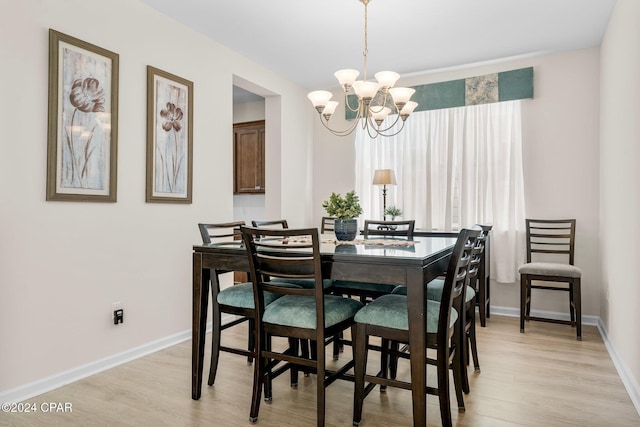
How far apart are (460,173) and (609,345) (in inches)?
79.3

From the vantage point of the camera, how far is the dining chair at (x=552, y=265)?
3477mm

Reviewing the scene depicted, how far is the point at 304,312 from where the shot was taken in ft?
6.51

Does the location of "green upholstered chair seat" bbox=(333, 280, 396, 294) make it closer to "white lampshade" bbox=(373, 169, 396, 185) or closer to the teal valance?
"white lampshade" bbox=(373, 169, 396, 185)

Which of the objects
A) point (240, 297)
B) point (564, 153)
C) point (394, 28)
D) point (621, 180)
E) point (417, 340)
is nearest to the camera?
point (417, 340)

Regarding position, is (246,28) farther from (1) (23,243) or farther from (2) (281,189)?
(1) (23,243)

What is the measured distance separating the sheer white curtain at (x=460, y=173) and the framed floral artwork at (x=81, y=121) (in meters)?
2.84

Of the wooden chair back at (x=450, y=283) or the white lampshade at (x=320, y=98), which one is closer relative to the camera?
the wooden chair back at (x=450, y=283)

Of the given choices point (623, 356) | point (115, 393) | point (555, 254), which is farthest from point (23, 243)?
point (555, 254)

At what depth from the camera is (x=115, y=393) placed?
240 centimetres

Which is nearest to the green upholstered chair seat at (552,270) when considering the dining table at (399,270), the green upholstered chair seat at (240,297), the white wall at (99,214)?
the dining table at (399,270)

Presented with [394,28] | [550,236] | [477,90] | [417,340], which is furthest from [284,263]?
[477,90]

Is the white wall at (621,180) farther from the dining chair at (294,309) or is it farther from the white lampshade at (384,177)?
the white lampshade at (384,177)

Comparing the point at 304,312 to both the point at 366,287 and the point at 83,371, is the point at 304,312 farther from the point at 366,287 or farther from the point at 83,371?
the point at 83,371

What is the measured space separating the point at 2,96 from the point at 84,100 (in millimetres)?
454
